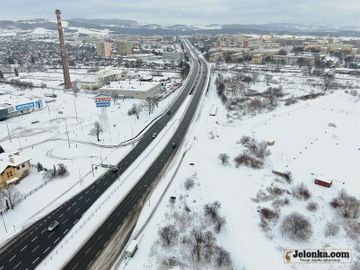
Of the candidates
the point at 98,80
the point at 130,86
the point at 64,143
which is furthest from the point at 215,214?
the point at 98,80

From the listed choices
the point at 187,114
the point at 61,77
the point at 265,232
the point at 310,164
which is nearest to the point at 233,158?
the point at 310,164

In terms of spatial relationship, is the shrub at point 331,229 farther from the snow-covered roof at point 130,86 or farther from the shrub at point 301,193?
the snow-covered roof at point 130,86

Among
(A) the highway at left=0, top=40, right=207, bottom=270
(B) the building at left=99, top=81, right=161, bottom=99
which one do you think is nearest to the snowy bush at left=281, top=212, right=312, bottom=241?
(A) the highway at left=0, top=40, right=207, bottom=270

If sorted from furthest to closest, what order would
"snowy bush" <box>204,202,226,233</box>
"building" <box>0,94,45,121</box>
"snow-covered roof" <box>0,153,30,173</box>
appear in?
1. "building" <box>0,94,45,121</box>
2. "snow-covered roof" <box>0,153,30,173</box>
3. "snowy bush" <box>204,202,226,233</box>

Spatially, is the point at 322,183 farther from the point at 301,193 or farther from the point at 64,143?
the point at 64,143

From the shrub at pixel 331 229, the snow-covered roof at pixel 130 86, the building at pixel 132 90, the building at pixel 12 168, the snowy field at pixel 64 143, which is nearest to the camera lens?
the shrub at pixel 331 229

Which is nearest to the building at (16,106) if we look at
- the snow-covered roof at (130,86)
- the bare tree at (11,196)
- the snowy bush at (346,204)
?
the snow-covered roof at (130,86)

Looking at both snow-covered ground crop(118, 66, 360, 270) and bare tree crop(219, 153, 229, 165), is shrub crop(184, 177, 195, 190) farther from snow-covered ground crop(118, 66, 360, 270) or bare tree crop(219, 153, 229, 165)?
bare tree crop(219, 153, 229, 165)

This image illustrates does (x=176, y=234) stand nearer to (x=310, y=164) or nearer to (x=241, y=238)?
(x=241, y=238)
